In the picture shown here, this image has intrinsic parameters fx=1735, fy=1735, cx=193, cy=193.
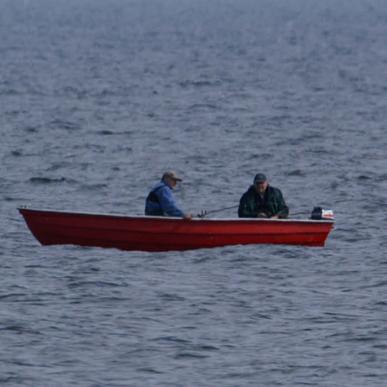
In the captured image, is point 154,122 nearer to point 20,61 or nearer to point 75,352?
point 75,352

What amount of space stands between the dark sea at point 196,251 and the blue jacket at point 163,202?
34.1 inches

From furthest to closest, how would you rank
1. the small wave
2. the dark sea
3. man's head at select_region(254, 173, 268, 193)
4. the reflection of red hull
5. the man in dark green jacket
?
the small wave < the man in dark green jacket < man's head at select_region(254, 173, 268, 193) < the reflection of red hull < the dark sea

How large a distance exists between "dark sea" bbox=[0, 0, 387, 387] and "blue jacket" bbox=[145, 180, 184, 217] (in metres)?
0.87

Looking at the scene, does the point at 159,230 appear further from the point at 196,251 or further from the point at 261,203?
the point at 261,203

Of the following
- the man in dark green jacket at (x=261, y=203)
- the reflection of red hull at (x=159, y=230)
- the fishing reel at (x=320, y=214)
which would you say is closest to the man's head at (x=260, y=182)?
the man in dark green jacket at (x=261, y=203)

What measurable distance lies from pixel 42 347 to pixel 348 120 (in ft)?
128

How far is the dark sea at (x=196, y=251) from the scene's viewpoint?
24328 millimetres

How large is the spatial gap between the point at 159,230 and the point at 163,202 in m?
0.52

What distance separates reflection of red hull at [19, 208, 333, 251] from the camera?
1248 inches

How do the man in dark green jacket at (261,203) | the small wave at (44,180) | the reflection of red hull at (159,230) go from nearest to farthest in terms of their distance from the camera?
the reflection of red hull at (159,230)
the man in dark green jacket at (261,203)
the small wave at (44,180)

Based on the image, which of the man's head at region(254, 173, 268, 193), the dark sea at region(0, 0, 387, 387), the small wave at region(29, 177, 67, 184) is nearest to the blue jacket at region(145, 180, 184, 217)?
the dark sea at region(0, 0, 387, 387)

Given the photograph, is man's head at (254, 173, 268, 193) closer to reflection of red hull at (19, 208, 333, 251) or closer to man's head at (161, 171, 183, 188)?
reflection of red hull at (19, 208, 333, 251)

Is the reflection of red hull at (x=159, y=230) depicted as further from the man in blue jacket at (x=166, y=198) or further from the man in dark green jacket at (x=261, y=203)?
the man in dark green jacket at (x=261, y=203)

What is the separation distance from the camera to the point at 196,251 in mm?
32344
